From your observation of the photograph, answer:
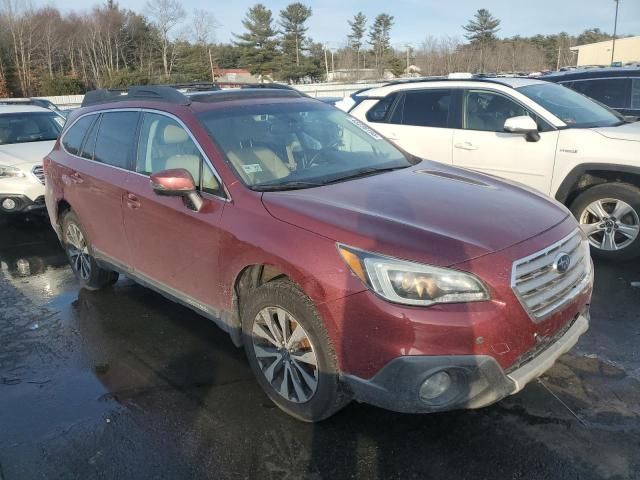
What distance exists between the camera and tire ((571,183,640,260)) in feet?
17.6

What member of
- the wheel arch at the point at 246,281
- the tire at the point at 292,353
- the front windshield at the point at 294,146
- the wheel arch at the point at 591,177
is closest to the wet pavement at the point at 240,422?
the tire at the point at 292,353

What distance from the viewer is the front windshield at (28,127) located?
9235mm

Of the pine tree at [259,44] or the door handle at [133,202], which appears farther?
the pine tree at [259,44]

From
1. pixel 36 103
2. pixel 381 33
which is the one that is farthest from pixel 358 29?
pixel 36 103

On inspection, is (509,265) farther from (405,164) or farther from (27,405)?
(27,405)

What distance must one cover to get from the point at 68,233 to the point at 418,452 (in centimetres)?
408

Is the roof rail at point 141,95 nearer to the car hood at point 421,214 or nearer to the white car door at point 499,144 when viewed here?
the car hood at point 421,214

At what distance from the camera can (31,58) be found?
5694cm

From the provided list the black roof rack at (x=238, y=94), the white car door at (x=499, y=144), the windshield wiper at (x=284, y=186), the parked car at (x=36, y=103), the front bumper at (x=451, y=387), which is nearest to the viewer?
the front bumper at (x=451, y=387)

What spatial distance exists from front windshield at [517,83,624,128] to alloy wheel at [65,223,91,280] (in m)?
4.87

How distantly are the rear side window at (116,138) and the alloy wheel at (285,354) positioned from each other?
1916 millimetres

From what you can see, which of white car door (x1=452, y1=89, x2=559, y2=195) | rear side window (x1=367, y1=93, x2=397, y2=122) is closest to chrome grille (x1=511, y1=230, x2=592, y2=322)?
white car door (x1=452, y1=89, x2=559, y2=195)

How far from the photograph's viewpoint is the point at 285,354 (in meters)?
3.13

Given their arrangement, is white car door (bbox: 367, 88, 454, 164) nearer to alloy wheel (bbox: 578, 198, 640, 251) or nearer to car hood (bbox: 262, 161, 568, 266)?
alloy wheel (bbox: 578, 198, 640, 251)
